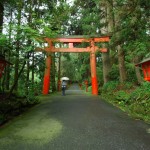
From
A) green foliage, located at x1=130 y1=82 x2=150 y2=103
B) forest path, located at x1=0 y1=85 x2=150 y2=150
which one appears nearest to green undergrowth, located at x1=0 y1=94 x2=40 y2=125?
forest path, located at x1=0 y1=85 x2=150 y2=150

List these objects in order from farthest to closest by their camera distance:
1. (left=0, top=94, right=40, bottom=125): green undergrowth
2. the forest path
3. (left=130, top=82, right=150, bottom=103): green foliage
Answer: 1. (left=130, top=82, right=150, bottom=103): green foliage
2. (left=0, top=94, right=40, bottom=125): green undergrowth
3. the forest path

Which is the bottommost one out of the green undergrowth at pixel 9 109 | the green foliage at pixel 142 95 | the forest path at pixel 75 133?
the forest path at pixel 75 133

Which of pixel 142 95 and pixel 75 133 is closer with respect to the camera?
pixel 75 133

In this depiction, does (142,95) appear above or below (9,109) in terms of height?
above

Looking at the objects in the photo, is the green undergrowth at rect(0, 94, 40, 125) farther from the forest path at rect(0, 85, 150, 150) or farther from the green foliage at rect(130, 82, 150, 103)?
the green foliage at rect(130, 82, 150, 103)

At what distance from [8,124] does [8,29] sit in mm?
3653

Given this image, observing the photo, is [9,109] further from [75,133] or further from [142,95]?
[142,95]

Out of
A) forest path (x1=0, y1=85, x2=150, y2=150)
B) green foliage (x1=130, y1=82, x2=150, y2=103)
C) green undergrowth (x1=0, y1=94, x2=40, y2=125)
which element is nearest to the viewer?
forest path (x1=0, y1=85, x2=150, y2=150)

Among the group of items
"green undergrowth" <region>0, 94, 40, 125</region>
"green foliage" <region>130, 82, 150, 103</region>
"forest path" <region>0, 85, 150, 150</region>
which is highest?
"green foliage" <region>130, 82, 150, 103</region>

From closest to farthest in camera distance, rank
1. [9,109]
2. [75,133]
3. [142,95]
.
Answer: [75,133] < [9,109] < [142,95]

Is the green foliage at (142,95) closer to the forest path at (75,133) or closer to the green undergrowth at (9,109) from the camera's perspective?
the forest path at (75,133)

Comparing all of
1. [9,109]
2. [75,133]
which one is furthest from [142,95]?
[9,109]

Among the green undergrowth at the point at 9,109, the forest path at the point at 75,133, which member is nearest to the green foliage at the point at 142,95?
the forest path at the point at 75,133

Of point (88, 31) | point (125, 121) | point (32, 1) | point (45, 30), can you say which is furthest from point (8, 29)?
point (88, 31)
